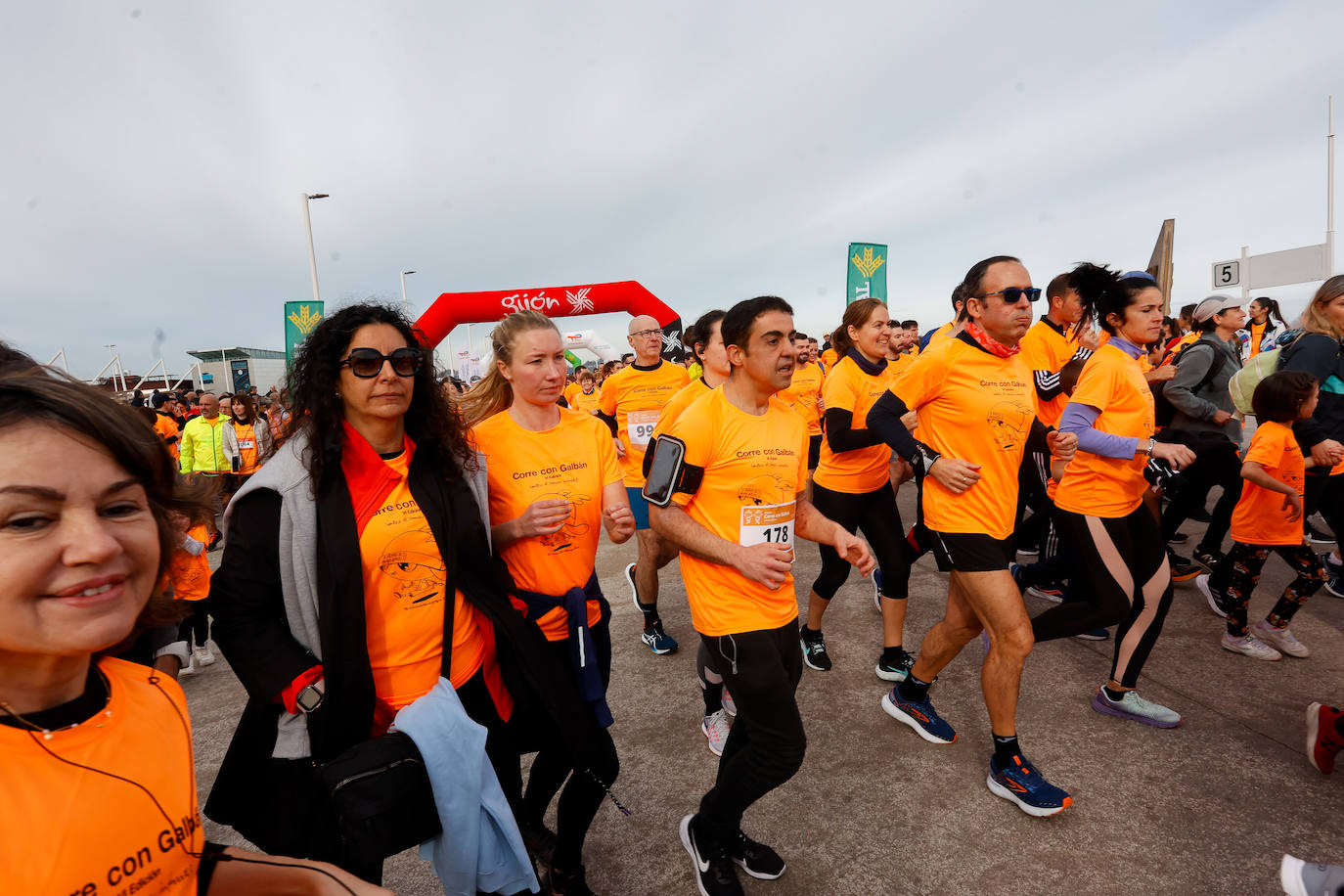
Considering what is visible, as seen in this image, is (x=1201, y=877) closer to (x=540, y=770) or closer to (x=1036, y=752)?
(x=1036, y=752)

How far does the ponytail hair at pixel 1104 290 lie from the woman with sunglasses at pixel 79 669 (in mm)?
4188

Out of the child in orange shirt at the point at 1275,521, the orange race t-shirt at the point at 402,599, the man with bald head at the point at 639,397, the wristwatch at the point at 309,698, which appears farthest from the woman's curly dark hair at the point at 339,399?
the child in orange shirt at the point at 1275,521

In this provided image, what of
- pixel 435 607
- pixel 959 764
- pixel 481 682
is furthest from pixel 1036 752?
pixel 435 607

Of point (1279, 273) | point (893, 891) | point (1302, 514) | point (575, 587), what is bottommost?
point (893, 891)

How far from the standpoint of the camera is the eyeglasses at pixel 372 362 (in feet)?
6.17

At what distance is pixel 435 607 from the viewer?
1.87m

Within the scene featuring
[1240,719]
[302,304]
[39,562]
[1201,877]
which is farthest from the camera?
[302,304]

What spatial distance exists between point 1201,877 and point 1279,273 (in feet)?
62.4

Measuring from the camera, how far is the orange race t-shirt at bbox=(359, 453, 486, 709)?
5.87 ft

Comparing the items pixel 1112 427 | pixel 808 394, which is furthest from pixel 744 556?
pixel 808 394

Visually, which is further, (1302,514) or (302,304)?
(302,304)

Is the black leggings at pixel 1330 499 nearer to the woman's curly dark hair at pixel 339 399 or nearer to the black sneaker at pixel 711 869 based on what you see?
the black sneaker at pixel 711 869

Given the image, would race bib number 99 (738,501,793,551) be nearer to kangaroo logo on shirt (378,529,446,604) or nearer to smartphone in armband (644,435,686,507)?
smartphone in armband (644,435,686,507)

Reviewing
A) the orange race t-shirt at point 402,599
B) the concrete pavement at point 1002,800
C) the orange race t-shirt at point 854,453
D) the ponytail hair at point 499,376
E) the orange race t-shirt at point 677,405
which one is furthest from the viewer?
the orange race t-shirt at point 854,453
